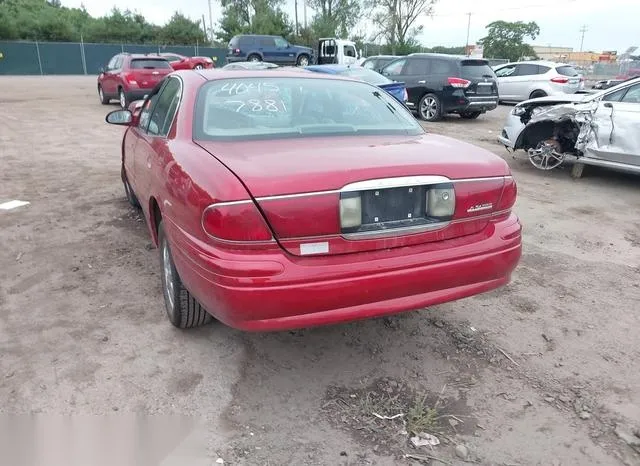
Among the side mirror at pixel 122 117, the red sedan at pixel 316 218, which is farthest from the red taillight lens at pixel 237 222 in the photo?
the side mirror at pixel 122 117

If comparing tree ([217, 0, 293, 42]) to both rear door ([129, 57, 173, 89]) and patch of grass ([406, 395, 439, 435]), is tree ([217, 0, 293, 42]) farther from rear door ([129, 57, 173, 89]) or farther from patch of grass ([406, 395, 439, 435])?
patch of grass ([406, 395, 439, 435])

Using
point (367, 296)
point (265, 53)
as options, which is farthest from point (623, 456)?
point (265, 53)

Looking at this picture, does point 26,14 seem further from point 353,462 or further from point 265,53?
point 353,462

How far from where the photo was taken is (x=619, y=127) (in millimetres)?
7062

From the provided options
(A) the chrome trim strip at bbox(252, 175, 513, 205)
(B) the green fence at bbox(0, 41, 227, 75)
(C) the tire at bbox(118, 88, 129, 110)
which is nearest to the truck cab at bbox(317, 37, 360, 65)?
(C) the tire at bbox(118, 88, 129, 110)

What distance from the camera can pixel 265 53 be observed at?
92.3ft

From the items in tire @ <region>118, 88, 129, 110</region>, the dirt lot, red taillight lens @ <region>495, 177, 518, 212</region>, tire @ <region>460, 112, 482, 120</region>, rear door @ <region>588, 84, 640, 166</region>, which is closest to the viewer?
the dirt lot

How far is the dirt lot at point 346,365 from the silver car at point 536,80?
45.3ft

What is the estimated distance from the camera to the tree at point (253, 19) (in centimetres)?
5038

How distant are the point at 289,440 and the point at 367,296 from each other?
751 millimetres

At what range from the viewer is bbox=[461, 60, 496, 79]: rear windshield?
1338 cm

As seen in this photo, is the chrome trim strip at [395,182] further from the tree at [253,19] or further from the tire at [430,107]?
the tree at [253,19]

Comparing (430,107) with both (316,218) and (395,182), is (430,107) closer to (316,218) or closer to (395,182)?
(395,182)

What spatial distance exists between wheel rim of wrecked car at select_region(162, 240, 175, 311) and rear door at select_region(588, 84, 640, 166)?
20.6 ft
